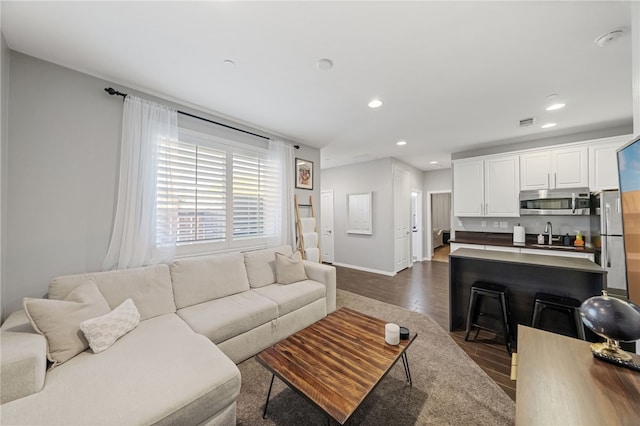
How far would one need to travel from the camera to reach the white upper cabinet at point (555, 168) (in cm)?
354

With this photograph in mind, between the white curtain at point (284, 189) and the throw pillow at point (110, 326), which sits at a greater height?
the white curtain at point (284, 189)

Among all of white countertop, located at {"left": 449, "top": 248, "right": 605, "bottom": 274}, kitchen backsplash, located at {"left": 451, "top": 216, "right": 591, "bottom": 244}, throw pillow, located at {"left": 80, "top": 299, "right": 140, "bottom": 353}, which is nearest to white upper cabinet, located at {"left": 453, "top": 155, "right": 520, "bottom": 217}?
kitchen backsplash, located at {"left": 451, "top": 216, "right": 591, "bottom": 244}

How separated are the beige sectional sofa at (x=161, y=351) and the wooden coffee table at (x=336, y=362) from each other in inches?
13.5

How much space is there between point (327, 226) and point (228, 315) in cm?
461

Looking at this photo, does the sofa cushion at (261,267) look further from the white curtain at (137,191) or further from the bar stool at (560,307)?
the bar stool at (560,307)

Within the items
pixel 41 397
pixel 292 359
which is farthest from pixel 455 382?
pixel 41 397

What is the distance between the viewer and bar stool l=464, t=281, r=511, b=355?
2.35 m

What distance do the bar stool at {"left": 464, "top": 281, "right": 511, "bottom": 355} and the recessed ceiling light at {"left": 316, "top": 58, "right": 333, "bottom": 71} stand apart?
8.99 feet

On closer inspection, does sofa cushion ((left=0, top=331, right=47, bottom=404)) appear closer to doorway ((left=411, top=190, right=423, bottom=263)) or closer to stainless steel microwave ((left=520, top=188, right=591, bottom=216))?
stainless steel microwave ((left=520, top=188, right=591, bottom=216))

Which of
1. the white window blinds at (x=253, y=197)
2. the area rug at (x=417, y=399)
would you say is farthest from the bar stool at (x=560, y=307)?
the white window blinds at (x=253, y=197)

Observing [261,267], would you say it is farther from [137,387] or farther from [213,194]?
[137,387]

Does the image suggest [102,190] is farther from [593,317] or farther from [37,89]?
[593,317]

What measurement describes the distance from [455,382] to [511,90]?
2.89 meters

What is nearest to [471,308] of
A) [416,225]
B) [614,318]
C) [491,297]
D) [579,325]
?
[491,297]
